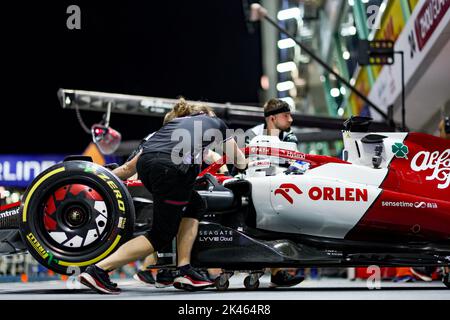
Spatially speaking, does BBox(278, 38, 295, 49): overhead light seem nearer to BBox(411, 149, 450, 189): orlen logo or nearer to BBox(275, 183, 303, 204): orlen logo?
BBox(411, 149, 450, 189): orlen logo

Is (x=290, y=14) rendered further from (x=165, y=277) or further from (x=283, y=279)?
(x=165, y=277)

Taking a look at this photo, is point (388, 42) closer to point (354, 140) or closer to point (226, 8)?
point (226, 8)

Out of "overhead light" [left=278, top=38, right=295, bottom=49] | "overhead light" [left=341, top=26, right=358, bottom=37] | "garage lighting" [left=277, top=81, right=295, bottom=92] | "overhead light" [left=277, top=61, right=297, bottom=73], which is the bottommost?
"overhead light" [left=341, top=26, right=358, bottom=37]

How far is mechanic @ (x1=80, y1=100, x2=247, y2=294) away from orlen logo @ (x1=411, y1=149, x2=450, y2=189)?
1.68m

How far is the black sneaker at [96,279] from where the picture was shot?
4.88 m

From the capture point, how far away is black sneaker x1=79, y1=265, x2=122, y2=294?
4.88 m

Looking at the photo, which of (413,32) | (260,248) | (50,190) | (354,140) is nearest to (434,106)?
(413,32)

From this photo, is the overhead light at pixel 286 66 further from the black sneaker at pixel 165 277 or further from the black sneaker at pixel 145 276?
the black sneaker at pixel 165 277

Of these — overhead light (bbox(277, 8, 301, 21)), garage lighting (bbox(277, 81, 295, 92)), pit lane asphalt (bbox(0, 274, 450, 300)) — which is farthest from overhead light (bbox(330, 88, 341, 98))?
garage lighting (bbox(277, 81, 295, 92))

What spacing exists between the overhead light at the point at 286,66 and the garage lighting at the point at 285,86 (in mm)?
1320

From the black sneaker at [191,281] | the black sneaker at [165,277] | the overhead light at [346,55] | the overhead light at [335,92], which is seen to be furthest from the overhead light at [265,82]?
the black sneaker at [191,281]

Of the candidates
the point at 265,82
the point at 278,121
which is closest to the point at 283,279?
the point at 278,121

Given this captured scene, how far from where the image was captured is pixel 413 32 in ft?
37.4

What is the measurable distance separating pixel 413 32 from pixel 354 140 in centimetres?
584
